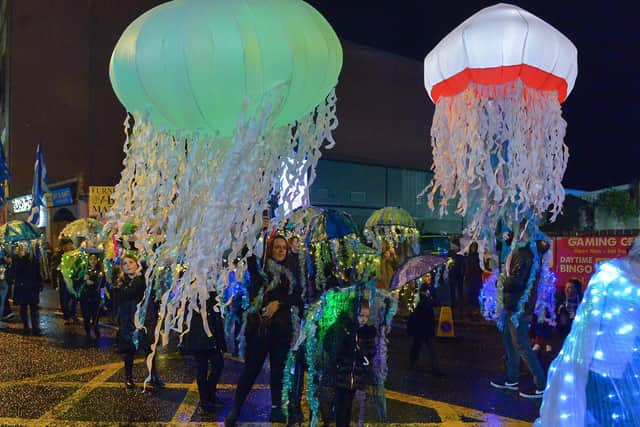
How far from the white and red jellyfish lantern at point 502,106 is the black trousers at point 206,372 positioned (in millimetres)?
2907

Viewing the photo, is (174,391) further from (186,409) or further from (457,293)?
(457,293)

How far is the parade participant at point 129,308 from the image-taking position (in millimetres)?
5906

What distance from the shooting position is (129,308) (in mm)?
5996

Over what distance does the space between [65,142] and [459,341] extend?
21043 mm

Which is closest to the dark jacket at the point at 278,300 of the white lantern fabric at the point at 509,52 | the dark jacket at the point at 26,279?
the white lantern fabric at the point at 509,52

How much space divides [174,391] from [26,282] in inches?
220

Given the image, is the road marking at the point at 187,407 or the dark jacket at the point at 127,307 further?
the dark jacket at the point at 127,307

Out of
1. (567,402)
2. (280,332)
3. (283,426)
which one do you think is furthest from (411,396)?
(567,402)

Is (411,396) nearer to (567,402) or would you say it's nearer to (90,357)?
(567,402)

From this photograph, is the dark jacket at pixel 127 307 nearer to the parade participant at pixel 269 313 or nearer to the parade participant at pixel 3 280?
the parade participant at pixel 269 313

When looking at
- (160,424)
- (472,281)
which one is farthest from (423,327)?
(472,281)

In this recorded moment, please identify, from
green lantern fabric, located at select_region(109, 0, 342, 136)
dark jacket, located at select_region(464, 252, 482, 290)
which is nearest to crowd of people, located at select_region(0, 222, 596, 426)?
green lantern fabric, located at select_region(109, 0, 342, 136)

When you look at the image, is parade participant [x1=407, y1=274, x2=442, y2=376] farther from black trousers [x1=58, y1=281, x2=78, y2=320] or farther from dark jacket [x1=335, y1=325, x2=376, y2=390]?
black trousers [x1=58, y1=281, x2=78, y2=320]

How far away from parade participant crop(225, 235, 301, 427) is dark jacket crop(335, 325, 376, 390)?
27.8 inches
